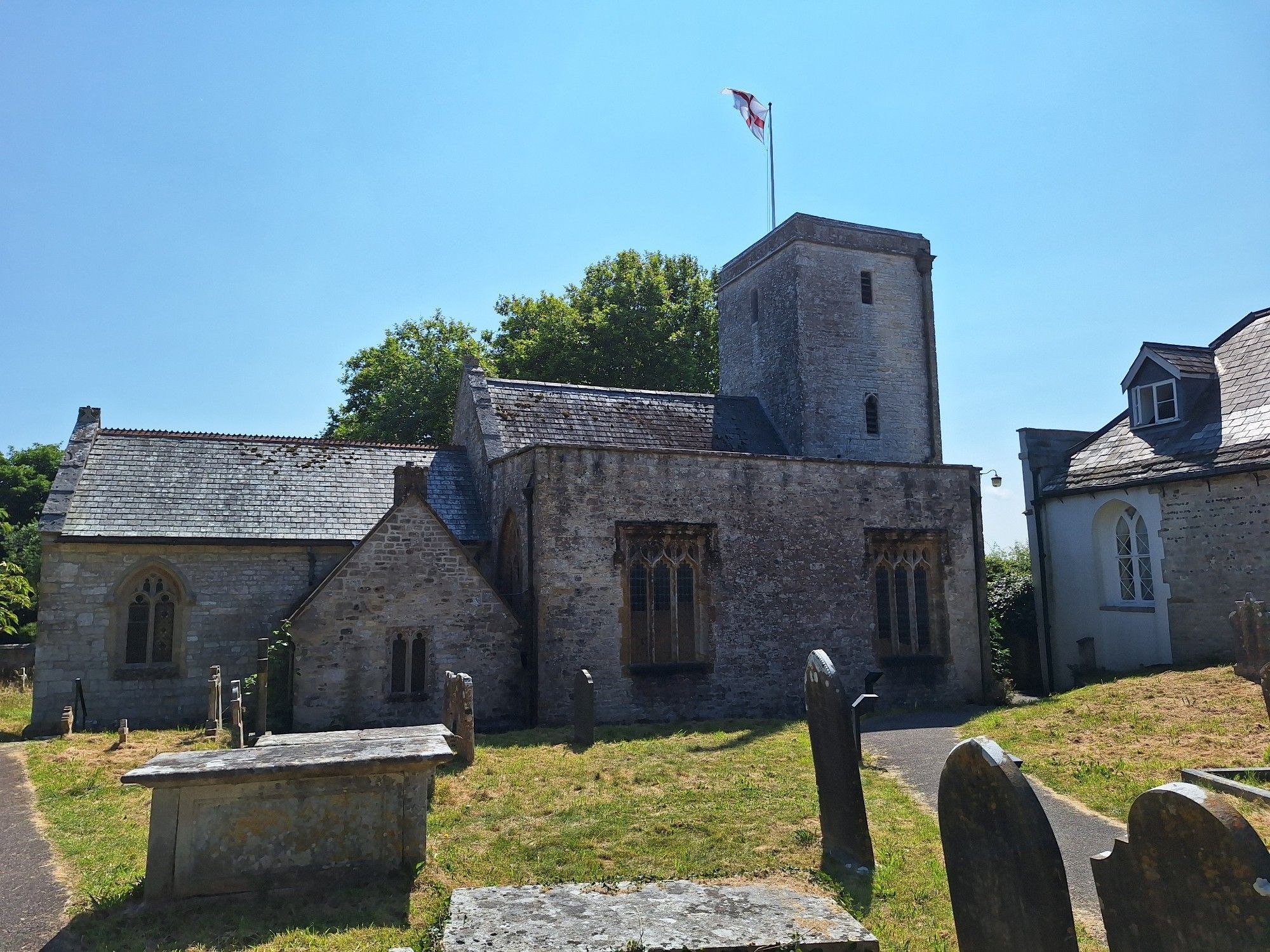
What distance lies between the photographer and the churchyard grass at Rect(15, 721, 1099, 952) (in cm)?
642

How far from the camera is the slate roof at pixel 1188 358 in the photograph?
20953mm

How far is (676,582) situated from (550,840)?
9857 mm

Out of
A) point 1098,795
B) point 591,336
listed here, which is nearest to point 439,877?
point 1098,795

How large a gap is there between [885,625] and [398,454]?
12.3 m

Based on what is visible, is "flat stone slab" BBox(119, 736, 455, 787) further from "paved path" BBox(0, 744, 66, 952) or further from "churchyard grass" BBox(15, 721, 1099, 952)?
"paved path" BBox(0, 744, 66, 952)

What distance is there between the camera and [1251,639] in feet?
50.0

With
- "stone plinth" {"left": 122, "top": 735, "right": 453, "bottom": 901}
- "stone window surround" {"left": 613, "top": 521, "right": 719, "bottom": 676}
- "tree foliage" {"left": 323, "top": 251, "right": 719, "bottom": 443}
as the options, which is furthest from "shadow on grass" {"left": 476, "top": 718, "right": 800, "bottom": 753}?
"tree foliage" {"left": 323, "top": 251, "right": 719, "bottom": 443}

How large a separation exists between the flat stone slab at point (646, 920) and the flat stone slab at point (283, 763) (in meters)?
1.20

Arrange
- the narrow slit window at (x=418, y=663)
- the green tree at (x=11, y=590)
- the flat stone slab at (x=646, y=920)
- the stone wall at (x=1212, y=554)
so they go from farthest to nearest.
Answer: the green tree at (x=11, y=590)
the stone wall at (x=1212, y=554)
the narrow slit window at (x=418, y=663)
the flat stone slab at (x=646, y=920)

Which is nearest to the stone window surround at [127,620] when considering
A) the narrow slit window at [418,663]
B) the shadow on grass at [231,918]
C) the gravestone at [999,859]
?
the narrow slit window at [418,663]

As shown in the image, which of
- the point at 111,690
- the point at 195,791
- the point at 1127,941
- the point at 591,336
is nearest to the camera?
the point at 1127,941

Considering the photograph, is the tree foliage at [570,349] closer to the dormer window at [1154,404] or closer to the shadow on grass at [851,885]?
the dormer window at [1154,404]

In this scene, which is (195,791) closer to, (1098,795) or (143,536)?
(1098,795)

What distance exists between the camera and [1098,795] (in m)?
9.97
